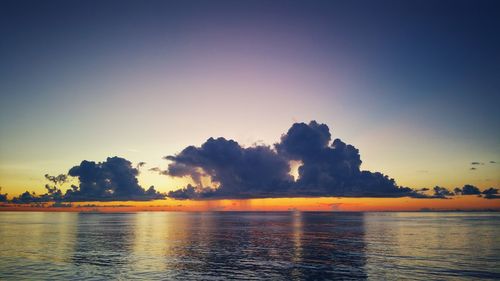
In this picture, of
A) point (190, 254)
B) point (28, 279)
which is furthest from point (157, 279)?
point (190, 254)

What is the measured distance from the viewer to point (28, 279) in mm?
51656

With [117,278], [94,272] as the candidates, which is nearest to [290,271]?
[117,278]

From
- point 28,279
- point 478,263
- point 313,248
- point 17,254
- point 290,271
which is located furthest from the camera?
point 313,248

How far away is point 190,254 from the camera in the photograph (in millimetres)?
77188

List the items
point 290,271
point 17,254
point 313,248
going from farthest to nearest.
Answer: point 313,248, point 17,254, point 290,271

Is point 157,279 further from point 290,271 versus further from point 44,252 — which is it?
point 44,252

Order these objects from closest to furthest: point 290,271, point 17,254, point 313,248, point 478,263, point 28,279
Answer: point 28,279, point 290,271, point 478,263, point 17,254, point 313,248

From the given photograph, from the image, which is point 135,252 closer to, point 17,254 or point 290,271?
point 17,254

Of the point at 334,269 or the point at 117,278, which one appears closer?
the point at 117,278

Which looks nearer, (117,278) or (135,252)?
(117,278)

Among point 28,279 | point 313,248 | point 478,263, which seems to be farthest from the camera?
point 313,248

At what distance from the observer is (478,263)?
209ft

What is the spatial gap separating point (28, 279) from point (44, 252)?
105ft

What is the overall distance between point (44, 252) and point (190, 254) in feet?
108
